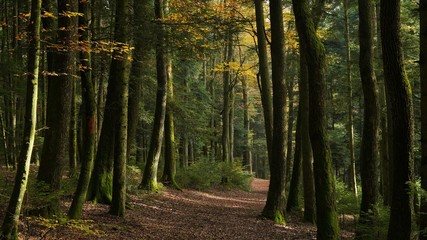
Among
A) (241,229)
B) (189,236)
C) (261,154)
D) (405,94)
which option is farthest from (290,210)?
(261,154)

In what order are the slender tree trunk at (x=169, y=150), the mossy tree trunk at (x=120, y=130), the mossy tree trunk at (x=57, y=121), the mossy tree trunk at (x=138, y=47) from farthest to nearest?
the slender tree trunk at (x=169, y=150)
the mossy tree trunk at (x=138, y=47)
the mossy tree trunk at (x=120, y=130)
the mossy tree trunk at (x=57, y=121)

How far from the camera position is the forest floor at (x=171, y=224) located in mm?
7082

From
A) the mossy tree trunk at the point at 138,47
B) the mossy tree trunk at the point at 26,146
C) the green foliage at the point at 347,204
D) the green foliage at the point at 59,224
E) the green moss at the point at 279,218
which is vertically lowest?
the green moss at the point at 279,218

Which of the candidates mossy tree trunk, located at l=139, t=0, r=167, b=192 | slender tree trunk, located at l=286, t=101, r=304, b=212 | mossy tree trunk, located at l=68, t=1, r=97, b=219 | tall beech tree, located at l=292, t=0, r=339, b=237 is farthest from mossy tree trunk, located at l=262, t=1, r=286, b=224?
mossy tree trunk, located at l=68, t=1, r=97, b=219

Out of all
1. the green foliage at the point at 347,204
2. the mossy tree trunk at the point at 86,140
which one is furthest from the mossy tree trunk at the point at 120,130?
the green foliage at the point at 347,204

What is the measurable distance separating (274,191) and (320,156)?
4.64 m

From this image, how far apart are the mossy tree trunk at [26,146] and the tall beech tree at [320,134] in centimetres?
462

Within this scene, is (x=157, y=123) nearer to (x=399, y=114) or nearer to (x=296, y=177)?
(x=296, y=177)

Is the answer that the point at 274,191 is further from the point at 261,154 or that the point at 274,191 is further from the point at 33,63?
the point at 261,154

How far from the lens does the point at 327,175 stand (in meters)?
6.92

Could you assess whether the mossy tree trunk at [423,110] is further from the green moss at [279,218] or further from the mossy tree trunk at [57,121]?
the green moss at [279,218]

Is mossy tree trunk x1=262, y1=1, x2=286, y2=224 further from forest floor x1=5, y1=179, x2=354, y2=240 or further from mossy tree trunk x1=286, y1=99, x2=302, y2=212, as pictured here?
mossy tree trunk x1=286, y1=99, x2=302, y2=212

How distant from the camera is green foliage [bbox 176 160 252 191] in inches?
775

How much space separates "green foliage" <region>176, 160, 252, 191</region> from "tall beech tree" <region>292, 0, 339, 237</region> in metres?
12.6
